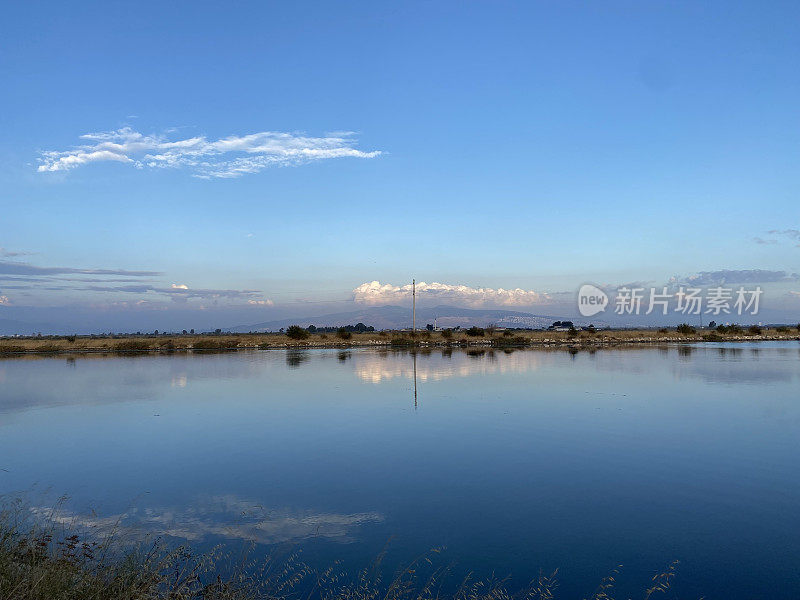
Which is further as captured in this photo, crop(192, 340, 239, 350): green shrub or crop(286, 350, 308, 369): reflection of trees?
crop(192, 340, 239, 350): green shrub

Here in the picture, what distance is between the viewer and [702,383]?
2862cm

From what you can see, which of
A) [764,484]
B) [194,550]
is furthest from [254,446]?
[764,484]

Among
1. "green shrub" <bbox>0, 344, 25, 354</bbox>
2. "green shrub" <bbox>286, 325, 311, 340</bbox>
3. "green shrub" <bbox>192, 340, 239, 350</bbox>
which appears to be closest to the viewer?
"green shrub" <bbox>0, 344, 25, 354</bbox>

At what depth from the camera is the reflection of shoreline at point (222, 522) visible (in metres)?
9.08

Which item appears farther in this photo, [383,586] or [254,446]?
[254,446]

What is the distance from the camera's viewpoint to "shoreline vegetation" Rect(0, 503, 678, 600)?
6172 mm

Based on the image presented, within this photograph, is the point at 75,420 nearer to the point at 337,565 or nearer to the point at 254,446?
the point at 254,446

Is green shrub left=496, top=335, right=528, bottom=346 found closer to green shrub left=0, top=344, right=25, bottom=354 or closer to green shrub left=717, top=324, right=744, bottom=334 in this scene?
green shrub left=717, top=324, right=744, bottom=334

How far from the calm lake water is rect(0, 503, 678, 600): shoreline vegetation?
32 cm

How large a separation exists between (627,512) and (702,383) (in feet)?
71.4

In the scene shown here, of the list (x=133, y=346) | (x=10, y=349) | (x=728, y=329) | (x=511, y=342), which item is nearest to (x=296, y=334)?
(x=133, y=346)

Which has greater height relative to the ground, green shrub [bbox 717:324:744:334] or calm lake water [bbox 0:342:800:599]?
green shrub [bbox 717:324:744:334]

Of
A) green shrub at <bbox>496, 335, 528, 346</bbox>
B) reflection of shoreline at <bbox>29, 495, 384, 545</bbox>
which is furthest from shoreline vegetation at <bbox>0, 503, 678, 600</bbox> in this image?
green shrub at <bbox>496, 335, 528, 346</bbox>

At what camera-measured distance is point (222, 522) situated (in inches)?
383
